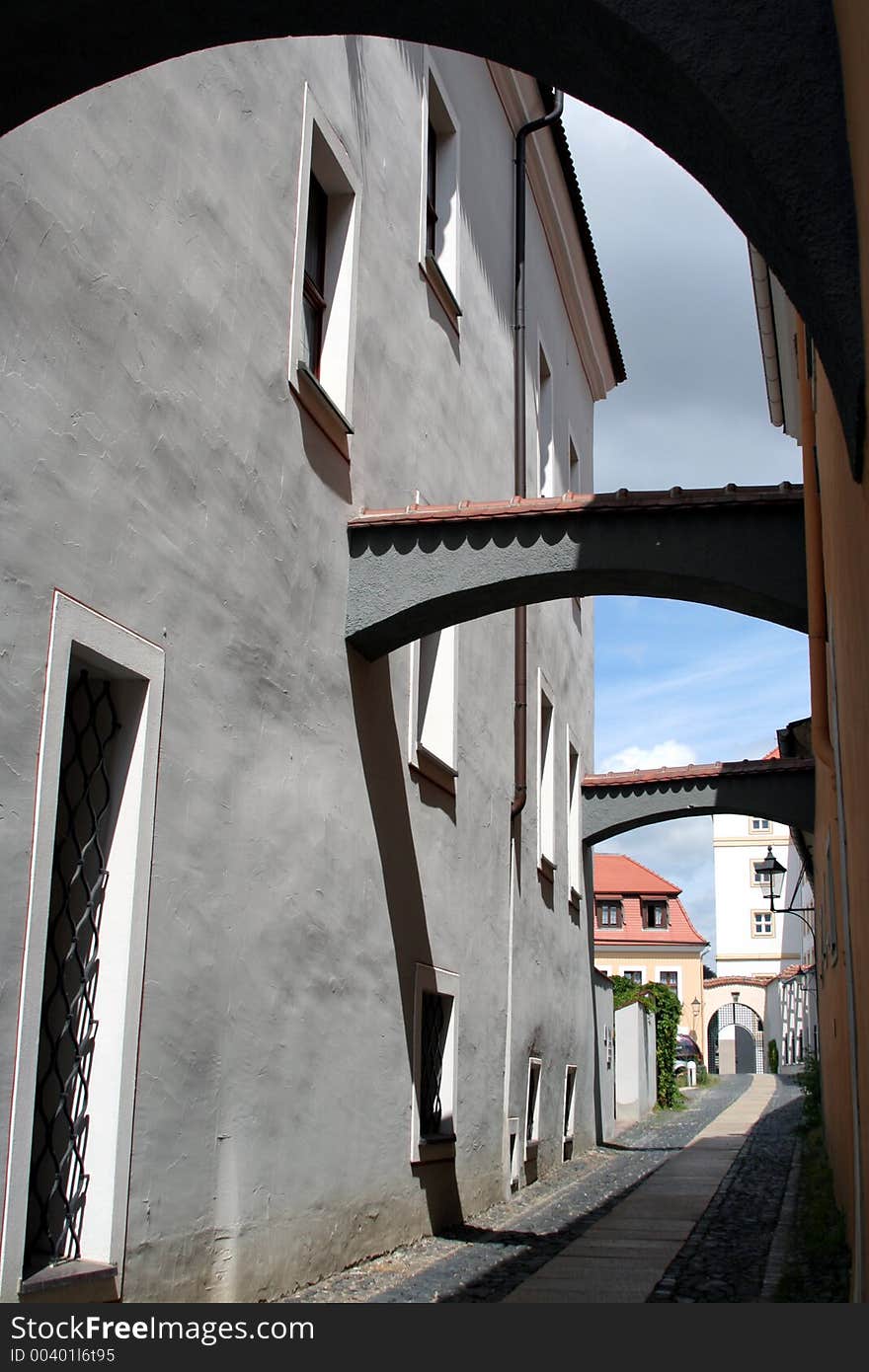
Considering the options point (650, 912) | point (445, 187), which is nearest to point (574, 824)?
point (445, 187)

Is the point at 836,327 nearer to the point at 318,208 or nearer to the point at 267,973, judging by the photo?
the point at 267,973

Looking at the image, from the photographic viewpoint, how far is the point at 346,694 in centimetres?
727

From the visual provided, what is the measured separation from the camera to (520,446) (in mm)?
12500

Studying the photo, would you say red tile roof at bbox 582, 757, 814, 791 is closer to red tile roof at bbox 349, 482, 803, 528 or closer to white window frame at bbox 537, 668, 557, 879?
white window frame at bbox 537, 668, 557, 879

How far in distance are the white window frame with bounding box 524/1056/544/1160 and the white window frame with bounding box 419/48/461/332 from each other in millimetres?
6638

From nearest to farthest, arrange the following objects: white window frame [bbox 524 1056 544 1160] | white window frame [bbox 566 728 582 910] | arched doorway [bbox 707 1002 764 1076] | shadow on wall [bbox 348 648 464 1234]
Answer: shadow on wall [bbox 348 648 464 1234]
white window frame [bbox 524 1056 544 1160]
white window frame [bbox 566 728 582 910]
arched doorway [bbox 707 1002 764 1076]

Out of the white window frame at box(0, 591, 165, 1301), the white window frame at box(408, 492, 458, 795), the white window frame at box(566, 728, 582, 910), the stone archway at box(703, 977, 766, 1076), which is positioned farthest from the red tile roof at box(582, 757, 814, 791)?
the stone archway at box(703, 977, 766, 1076)

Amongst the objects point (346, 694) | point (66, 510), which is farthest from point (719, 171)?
point (346, 694)

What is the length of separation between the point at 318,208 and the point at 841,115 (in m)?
5.65

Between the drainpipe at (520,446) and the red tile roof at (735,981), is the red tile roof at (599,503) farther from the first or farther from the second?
the red tile roof at (735,981)

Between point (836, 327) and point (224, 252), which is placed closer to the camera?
point (836, 327)

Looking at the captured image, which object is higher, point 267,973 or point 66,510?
point 66,510

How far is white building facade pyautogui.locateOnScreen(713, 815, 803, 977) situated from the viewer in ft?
208

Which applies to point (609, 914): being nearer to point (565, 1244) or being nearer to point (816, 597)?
point (565, 1244)
